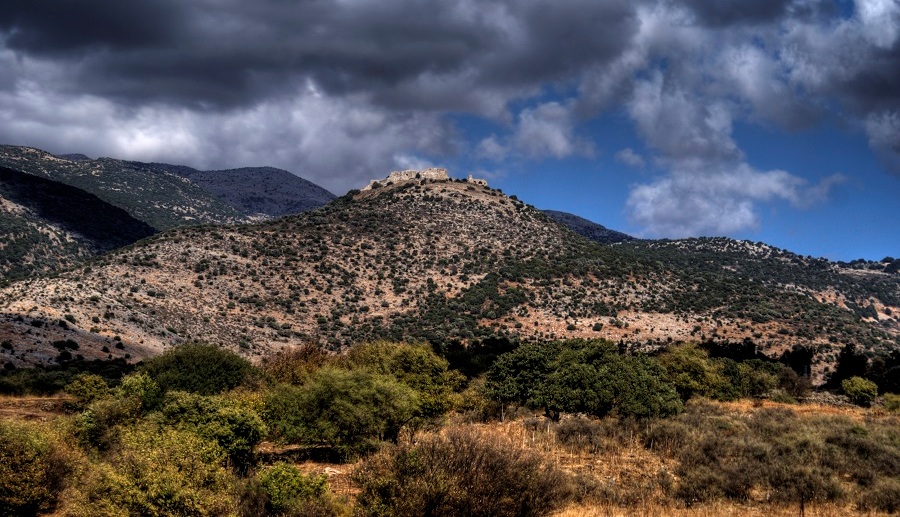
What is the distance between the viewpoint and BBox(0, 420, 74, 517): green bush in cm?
1756

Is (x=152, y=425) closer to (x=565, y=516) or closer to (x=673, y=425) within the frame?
(x=565, y=516)

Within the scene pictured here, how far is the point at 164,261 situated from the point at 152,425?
68880mm

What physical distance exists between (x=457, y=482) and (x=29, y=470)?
13921 mm

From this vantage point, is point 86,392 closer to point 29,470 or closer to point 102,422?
point 102,422

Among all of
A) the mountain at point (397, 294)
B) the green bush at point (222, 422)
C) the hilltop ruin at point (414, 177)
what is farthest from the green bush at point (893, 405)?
the hilltop ruin at point (414, 177)

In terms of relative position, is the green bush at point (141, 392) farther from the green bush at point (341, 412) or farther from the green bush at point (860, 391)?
the green bush at point (860, 391)

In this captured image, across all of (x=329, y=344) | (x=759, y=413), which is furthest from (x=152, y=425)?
(x=329, y=344)

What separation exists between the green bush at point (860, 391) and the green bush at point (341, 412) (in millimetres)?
40702

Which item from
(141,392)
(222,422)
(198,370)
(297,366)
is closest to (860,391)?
(297,366)

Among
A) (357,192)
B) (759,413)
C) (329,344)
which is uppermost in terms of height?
(357,192)

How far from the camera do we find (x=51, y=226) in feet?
393

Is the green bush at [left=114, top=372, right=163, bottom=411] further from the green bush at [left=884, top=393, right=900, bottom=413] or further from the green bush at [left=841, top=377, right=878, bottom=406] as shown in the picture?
the green bush at [left=841, top=377, right=878, bottom=406]

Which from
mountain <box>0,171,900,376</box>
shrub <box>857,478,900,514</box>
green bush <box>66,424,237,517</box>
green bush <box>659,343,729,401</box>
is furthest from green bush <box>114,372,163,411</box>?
green bush <box>659,343,729,401</box>

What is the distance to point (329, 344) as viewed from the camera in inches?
2832
